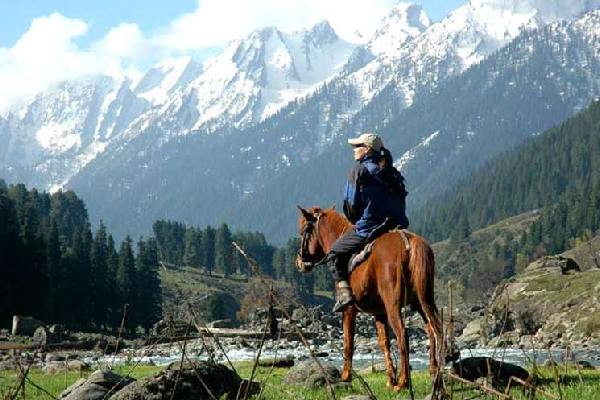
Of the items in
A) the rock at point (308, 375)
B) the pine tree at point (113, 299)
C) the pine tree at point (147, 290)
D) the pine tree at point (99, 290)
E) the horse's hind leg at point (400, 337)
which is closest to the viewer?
the horse's hind leg at point (400, 337)

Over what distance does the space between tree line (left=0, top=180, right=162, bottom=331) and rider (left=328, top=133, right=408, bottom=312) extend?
6114cm

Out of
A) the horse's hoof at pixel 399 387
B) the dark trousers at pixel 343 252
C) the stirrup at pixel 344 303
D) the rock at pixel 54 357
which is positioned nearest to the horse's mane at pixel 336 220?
Answer: the dark trousers at pixel 343 252

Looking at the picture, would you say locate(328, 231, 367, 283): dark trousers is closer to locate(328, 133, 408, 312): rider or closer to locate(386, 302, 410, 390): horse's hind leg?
locate(328, 133, 408, 312): rider

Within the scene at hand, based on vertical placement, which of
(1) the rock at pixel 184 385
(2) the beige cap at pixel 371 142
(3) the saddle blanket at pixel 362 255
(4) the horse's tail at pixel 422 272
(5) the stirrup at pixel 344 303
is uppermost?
(2) the beige cap at pixel 371 142

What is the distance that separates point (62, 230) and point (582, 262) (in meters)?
103

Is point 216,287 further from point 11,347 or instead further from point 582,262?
point 11,347

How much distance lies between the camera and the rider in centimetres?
1284

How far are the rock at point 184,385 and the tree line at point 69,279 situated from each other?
206 feet

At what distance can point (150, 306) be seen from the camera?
107562mm

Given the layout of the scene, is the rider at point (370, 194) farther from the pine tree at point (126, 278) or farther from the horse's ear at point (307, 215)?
the pine tree at point (126, 278)

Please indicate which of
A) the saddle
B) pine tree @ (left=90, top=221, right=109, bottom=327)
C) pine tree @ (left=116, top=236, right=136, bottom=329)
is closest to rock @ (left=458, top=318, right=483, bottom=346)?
pine tree @ (left=90, top=221, right=109, bottom=327)

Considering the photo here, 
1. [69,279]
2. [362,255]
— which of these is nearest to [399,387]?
[362,255]

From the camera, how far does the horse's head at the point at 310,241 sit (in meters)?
15.1

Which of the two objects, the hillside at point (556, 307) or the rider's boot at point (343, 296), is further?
the hillside at point (556, 307)
